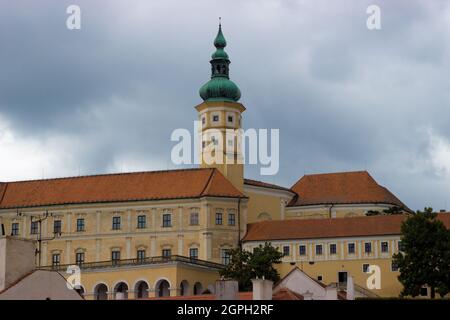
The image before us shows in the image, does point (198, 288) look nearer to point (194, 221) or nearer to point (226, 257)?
Result: point (226, 257)

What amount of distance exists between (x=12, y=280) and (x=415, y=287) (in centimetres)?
4659

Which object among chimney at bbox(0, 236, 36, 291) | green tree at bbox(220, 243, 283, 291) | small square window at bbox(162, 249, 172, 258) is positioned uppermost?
small square window at bbox(162, 249, 172, 258)

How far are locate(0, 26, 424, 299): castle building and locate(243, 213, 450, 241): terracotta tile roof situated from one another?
10cm

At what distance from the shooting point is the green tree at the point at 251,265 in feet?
274

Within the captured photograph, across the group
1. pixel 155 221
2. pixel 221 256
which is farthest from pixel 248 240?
pixel 155 221

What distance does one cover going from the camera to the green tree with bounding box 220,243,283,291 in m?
83.6

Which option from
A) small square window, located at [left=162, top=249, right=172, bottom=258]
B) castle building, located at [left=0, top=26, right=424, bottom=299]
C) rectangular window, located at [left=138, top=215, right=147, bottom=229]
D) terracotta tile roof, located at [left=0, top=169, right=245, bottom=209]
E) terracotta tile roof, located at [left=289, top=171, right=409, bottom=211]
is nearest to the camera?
castle building, located at [left=0, top=26, right=424, bottom=299]

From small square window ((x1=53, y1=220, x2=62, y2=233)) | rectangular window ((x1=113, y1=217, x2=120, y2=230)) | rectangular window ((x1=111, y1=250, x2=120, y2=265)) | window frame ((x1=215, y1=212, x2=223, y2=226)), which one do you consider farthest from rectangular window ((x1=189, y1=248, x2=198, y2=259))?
small square window ((x1=53, y1=220, x2=62, y2=233))

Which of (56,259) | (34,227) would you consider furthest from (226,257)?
(34,227)

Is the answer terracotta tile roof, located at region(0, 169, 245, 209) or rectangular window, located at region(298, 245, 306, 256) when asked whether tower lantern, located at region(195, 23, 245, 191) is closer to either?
terracotta tile roof, located at region(0, 169, 245, 209)

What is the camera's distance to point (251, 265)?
8531cm

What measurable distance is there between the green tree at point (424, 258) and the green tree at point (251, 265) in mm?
10589

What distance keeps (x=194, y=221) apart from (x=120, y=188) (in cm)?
901
